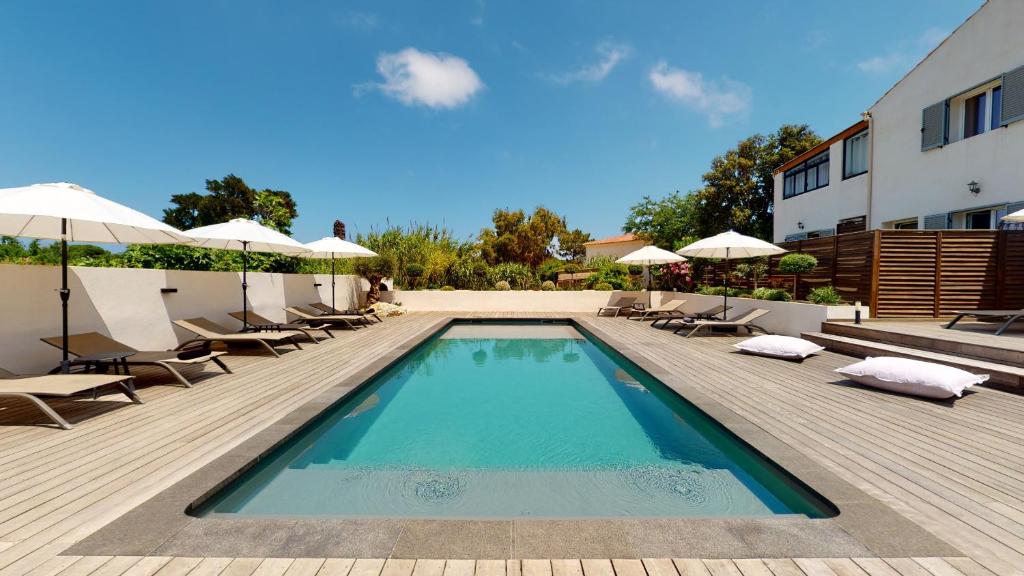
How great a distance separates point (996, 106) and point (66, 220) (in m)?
15.3

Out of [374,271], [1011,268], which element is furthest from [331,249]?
[1011,268]

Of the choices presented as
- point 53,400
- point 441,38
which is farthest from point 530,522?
point 441,38

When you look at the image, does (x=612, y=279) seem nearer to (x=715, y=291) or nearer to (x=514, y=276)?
(x=514, y=276)

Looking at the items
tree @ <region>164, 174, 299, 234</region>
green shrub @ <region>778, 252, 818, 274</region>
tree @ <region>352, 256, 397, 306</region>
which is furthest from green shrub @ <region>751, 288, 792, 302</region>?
tree @ <region>164, 174, 299, 234</region>

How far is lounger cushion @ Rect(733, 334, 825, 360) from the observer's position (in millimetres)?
6090

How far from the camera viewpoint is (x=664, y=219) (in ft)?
90.7

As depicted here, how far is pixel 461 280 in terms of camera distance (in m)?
16.3

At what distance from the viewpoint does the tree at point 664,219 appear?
2658cm

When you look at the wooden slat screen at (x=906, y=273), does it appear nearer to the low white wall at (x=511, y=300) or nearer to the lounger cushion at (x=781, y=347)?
the lounger cushion at (x=781, y=347)

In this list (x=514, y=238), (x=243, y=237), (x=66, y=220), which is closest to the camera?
(x=66, y=220)

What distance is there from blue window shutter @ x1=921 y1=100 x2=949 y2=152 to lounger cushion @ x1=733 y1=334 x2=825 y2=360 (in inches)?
278

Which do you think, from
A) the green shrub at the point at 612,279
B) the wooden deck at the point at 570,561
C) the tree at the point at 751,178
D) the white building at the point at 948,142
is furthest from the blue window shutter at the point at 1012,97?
the tree at the point at 751,178

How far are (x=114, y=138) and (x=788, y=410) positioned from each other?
42901mm

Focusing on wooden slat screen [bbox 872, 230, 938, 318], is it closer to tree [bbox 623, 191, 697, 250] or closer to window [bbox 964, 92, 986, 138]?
window [bbox 964, 92, 986, 138]
